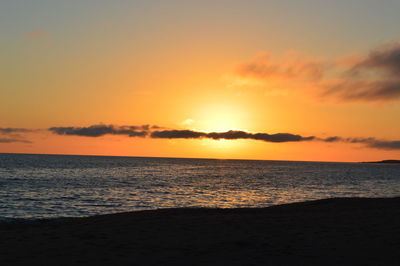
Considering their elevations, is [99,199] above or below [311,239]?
below

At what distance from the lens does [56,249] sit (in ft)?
39.4

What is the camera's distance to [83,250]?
39.1ft

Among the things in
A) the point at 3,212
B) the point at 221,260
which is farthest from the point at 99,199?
the point at 221,260

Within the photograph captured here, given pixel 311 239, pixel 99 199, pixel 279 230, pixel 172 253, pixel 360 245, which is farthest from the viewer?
pixel 99 199

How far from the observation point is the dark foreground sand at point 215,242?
1075 centimetres

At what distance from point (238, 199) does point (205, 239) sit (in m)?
34.1

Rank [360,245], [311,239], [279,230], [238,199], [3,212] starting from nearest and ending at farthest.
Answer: [360,245] → [311,239] → [279,230] → [3,212] → [238,199]

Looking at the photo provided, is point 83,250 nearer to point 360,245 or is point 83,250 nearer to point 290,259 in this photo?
point 290,259

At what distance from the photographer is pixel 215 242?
13.0 metres

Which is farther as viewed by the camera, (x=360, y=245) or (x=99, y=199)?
(x=99, y=199)

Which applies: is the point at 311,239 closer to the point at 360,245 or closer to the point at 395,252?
the point at 360,245

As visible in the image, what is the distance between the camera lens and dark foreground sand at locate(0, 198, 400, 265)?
10750 millimetres

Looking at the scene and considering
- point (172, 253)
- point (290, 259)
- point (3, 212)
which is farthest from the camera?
point (3, 212)

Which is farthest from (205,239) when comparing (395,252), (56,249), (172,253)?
(395,252)
